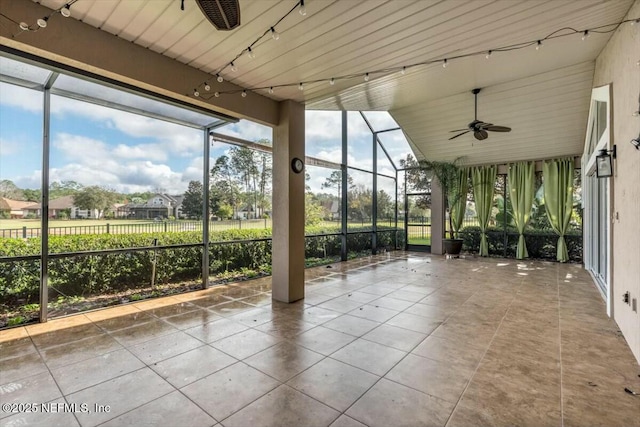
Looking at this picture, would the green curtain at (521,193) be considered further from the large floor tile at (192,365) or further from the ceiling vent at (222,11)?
the ceiling vent at (222,11)

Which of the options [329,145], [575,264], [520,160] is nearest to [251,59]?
[329,145]

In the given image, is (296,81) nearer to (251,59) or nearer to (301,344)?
(251,59)

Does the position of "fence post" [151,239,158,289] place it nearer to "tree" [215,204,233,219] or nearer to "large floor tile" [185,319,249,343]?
"tree" [215,204,233,219]

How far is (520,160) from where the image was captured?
27.8ft

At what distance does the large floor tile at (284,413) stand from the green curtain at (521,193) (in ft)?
28.2

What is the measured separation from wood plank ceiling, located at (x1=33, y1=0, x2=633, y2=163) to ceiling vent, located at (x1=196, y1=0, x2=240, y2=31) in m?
0.58

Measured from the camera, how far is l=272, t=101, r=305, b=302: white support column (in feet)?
14.1

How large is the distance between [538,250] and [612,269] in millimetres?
5639

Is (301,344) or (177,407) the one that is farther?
(301,344)

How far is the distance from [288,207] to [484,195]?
7.20 metres

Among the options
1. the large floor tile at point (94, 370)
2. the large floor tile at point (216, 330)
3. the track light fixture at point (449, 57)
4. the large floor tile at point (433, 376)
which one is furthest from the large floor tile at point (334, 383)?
the track light fixture at point (449, 57)

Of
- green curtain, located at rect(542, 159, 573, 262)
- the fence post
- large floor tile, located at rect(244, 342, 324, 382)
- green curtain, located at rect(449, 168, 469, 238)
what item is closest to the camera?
large floor tile, located at rect(244, 342, 324, 382)

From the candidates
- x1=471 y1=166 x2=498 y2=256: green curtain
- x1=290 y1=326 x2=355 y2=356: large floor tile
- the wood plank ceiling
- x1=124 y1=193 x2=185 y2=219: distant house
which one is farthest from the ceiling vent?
x1=471 y1=166 x2=498 y2=256: green curtain

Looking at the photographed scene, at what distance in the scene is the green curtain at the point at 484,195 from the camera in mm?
8984
